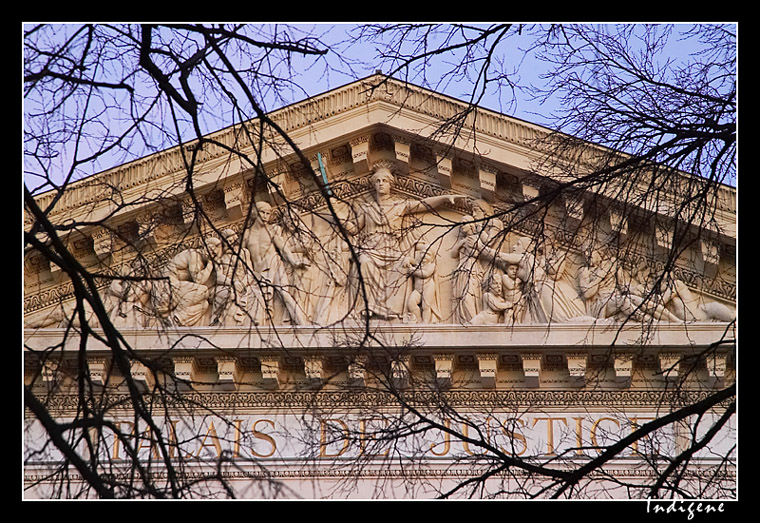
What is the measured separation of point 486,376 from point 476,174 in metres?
3.02

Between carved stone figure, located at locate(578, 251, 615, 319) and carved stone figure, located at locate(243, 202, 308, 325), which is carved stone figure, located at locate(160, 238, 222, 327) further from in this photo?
carved stone figure, located at locate(578, 251, 615, 319)

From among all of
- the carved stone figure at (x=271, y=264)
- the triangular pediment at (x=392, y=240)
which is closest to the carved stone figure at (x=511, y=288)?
the triangular pediment at (x=392, y=240)

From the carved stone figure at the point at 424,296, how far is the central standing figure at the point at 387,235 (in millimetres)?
111

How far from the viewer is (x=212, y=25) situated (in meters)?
11.6

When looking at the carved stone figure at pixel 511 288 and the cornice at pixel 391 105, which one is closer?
the cornice at pixel 391 105

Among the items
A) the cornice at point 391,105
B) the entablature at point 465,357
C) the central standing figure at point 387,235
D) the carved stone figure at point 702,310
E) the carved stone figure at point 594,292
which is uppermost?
the cornice at point 391,105

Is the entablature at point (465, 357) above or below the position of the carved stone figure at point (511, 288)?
below

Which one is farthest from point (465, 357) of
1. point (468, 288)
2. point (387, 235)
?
point (387, 235)

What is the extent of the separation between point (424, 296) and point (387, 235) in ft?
3.48

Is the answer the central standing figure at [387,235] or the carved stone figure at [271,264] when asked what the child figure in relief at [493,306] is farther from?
the carved stone figure at [271,264]

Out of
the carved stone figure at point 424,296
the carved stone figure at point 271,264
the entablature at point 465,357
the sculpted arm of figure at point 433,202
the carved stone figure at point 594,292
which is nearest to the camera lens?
the entablature at point 465,357

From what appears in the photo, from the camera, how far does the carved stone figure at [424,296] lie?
19.2m

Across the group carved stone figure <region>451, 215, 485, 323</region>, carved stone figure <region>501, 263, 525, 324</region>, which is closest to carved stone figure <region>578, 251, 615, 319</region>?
carved stone figure <region>501, 263, 525, 324</region>

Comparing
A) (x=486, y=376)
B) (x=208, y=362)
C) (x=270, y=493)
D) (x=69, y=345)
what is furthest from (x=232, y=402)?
(x=270, y=493)
